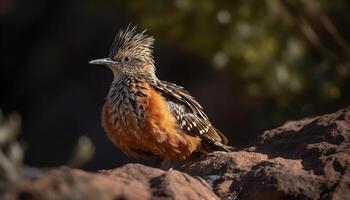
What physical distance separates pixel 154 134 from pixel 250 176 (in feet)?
6.35

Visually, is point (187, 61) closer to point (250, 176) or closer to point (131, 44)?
point (131, 44)

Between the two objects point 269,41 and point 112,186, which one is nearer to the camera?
point 112,186

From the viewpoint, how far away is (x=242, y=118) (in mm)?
17984

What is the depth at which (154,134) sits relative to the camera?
7.94 meters

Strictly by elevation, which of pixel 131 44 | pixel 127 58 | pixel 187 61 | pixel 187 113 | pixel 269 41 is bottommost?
pixel 187 61

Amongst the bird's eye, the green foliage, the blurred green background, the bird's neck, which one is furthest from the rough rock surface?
the green foliage

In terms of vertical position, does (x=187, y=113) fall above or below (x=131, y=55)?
below

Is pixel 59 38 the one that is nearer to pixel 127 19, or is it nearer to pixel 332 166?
pixel 127 19

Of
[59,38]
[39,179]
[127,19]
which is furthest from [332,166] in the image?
[59,38]

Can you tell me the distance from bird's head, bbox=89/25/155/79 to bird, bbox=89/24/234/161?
0.01m

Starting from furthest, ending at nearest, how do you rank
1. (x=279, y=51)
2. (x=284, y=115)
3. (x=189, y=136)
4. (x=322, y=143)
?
1. (x=279, y=51)
2. (x=284, y=115)
3. (x=189, y=136)
4. (x=322, y=143)

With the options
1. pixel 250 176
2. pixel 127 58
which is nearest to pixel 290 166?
pixel 250 176

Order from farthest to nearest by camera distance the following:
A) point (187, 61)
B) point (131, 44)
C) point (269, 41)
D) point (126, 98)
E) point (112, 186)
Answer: point (187, 61)
point (269, 41)
point (131, 44)
point (126, 98)
point (112, 186)

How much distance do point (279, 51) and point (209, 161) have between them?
18.4ft
